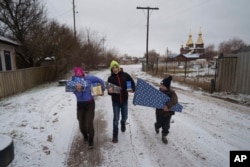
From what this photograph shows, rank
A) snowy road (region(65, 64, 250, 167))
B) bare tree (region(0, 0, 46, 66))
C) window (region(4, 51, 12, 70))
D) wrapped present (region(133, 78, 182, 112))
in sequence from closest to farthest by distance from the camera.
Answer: snowy road (region(65, 64, 250, 167))
wrapped present (region(133, 78, 182, 112))
window (region(4, 51, 12, 70))
bare tree (region(0, 0, 46, 66))

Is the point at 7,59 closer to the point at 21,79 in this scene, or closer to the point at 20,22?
the point at 21,79

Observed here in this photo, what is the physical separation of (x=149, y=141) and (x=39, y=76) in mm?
14346

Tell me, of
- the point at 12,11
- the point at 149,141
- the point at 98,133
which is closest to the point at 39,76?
the point at 12,11

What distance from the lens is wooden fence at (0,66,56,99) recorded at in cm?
1050

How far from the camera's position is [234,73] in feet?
33.4

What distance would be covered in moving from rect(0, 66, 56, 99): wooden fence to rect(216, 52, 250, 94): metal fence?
37.6ft

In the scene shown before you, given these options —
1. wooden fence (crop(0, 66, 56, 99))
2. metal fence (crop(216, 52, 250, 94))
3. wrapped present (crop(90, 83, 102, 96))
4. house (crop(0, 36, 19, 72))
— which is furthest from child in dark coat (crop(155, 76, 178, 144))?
house (crop(0, 36, 19, 72))

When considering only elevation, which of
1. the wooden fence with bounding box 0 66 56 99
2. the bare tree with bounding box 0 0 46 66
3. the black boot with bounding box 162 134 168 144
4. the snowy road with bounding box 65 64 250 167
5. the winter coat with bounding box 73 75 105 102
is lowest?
the snowy road with bounding box 65 64 250 167

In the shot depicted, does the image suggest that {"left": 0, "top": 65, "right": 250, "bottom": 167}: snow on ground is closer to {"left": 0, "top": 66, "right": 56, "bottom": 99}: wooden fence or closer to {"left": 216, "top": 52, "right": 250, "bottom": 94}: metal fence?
{"left": 216, "top": 52, "right": 250, "bottom": 94}: metal fence

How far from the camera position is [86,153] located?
13.4 ft

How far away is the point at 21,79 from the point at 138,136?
34.5 feet

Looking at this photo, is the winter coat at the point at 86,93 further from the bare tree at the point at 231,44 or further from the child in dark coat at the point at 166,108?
the bare tree at the point at 231,44

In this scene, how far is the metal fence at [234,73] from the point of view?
950 cm

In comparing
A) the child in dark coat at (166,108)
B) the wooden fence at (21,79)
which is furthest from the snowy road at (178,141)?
the wooden fence at (21,79)
